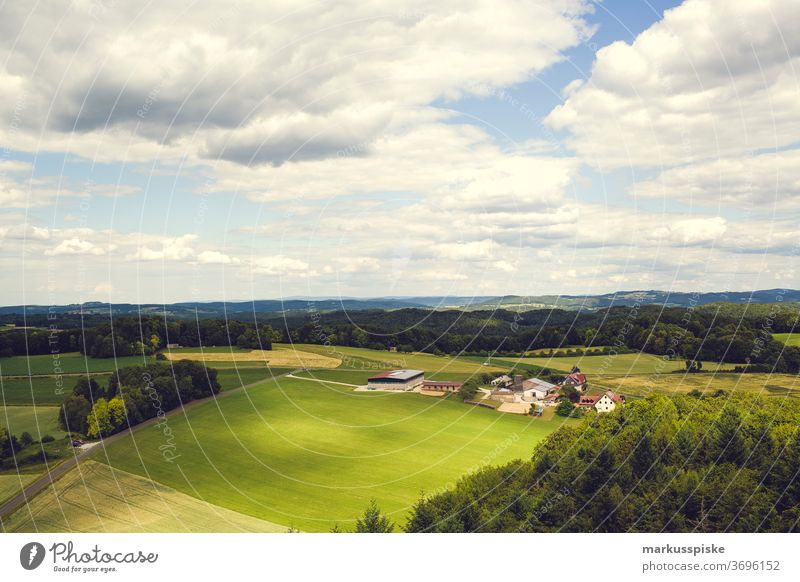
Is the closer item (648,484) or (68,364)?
(648,484)

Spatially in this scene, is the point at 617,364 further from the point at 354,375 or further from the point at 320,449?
the point at 320,449

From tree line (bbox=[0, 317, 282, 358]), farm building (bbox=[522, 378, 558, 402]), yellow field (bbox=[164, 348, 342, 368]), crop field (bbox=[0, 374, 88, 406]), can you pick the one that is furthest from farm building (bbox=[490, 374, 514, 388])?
crop field (bbox=[0, 374, 88, 406])

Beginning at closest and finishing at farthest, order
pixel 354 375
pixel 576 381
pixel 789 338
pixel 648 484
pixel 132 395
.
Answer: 1. pixel 648 484
2. pixel 132 395
3. pixel 576 381
4. pixel 354 375
5. pixel 789 338

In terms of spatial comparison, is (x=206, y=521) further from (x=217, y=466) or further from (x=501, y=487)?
(x=501, y=487)

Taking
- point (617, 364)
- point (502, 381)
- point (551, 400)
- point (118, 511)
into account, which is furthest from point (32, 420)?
point (617, 364)

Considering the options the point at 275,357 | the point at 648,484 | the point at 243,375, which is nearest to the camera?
the point at 648,484

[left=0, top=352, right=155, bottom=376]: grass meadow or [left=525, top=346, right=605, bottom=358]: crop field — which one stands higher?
[left=0, top=352, right=155, bottom=376]: grass meadow

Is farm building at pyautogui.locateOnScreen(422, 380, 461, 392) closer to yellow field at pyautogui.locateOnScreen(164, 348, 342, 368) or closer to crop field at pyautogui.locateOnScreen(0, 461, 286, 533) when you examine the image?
yellow field at pyautogui.locateOnScreen(164, 348, 342, 368)
